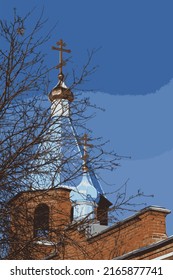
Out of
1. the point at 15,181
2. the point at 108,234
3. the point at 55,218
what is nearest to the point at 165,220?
A: the point at 108,234

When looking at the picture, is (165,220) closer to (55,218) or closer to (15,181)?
(55,218)

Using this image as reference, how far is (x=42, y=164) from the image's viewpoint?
30.0 feet

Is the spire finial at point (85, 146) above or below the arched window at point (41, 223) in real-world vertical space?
above

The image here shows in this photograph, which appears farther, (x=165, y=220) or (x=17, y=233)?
(x=165, y=220)

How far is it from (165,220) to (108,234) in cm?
129

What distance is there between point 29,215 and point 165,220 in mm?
5773

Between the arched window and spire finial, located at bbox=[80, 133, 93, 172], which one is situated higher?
spire finial, located at bbox=[80, 133, 93, 172]

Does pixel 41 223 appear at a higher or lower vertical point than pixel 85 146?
lower
